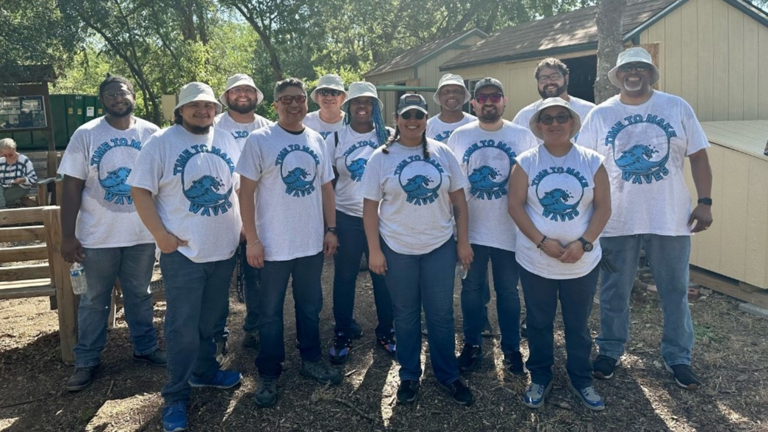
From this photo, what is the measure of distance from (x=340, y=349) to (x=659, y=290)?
2242 millimetres

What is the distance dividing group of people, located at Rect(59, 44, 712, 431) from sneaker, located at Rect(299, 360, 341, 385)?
0.01m

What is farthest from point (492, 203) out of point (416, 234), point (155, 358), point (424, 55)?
point (424, 55)

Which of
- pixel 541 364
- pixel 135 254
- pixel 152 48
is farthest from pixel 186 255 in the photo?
pixel 152 48

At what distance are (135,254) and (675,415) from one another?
358 cm

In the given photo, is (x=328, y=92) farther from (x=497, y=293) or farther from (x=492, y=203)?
(x=497, y=293)

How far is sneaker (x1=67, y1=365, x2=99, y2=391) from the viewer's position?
147 inches

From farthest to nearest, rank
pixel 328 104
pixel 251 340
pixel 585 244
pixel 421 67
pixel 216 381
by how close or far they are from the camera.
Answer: pixel 421 67, pixel 328 104, pixel 251 340, pixel 216 381, pixel 585 244

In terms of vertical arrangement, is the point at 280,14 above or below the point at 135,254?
above

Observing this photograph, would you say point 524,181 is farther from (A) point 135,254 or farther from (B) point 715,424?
(A) point 135,254

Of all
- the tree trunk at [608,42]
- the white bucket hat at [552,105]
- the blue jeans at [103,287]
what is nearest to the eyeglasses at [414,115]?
Answer: the white bucket hat at [552,105]

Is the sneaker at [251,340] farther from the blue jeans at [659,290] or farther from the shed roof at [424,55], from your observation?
the shed roof at [424,55]

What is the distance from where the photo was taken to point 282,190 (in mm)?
3348

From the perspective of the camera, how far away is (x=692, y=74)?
7723mm

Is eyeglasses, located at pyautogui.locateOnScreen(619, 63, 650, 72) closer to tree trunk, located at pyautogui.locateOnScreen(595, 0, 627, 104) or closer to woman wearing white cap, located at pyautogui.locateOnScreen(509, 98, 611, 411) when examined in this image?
woman wearing white cap, located at pyautogui.locateOnScreen(509, 98, 611, 411)
